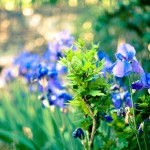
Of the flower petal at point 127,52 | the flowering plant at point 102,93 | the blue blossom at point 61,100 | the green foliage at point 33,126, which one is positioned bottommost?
the green foliage at point 33,126

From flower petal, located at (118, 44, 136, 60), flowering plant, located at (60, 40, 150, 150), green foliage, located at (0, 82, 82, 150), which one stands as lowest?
green foliage, located at (0, 82, 82, 150)

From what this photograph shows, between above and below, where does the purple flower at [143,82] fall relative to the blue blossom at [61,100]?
above

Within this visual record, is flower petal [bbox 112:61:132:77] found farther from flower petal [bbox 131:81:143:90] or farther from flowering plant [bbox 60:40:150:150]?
flower petal [bbox 131:81:143:90]

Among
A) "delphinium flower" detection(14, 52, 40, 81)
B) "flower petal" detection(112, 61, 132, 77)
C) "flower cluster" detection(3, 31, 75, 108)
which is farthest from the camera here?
"delphinium flower" detection(14, 52, 40, 81)

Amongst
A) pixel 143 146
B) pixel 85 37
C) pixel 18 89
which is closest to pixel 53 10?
pixel 85 37

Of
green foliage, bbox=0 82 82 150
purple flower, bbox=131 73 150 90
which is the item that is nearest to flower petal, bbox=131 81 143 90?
purple flower, bbox=131 73 150 90

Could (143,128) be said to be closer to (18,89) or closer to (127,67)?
(127,67)

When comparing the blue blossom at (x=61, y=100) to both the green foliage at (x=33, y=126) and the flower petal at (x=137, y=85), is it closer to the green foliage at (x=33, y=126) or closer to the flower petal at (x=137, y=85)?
the green foliage at (x=33, y=126)

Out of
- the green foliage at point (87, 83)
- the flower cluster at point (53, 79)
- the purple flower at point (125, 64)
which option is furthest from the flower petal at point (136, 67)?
the flower cluster at point (53, 79)

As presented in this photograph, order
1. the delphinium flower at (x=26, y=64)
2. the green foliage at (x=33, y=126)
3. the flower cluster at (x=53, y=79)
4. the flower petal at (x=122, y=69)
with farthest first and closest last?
the delphinium flower at (x=26, y=64) < the green foliage at (x=33, y=126) < the flower cluster at (x=53, y=79) < the flower petal at (x=122, y=69)

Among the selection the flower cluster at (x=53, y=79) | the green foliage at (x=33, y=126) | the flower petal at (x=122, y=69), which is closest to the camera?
the flower petal at (x=122, y=69)
